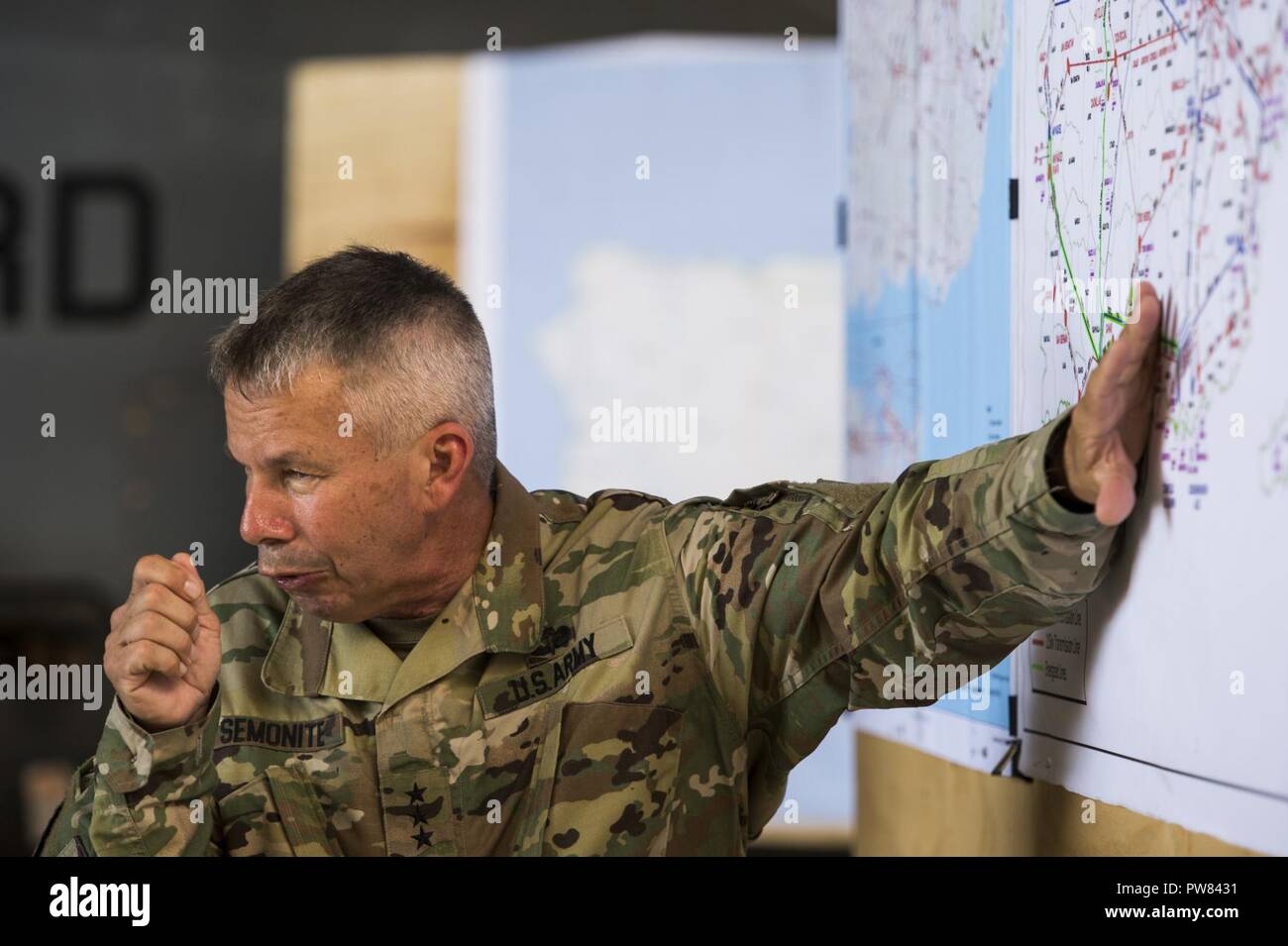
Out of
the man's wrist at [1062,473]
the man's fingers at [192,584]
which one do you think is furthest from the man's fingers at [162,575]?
the man's wrist at [1062,473]

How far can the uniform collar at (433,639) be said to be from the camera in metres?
1.63

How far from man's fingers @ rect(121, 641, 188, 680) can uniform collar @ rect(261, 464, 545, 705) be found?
0.77ft

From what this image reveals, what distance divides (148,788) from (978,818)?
3.20ft

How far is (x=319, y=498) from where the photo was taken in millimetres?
1589

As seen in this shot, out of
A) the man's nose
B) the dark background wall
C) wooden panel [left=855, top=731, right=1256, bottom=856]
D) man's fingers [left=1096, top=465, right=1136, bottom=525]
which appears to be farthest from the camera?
the dark background wall

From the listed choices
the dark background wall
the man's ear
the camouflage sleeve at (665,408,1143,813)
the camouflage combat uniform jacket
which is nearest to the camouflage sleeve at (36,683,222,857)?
the camouflage combat uniform jacket

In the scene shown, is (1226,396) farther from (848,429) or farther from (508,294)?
(508,294)

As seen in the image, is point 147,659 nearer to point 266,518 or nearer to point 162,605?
point 162,605

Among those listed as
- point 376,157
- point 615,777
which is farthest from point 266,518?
point 376,157

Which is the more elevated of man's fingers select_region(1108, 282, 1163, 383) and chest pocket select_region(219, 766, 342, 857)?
man's fingers select_region(1108, 282, 1163, 383)

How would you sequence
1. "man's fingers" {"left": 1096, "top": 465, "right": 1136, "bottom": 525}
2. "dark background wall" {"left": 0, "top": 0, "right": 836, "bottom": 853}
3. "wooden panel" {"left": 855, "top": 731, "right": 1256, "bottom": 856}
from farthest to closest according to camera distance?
1. "dark background wall" {"left": 0, "top": 0, "right": 836, "bottom": 853}
2. "wooden panel" {"left": 855, "top": 731, "right": 1256, "bottom": 856}
3. "man's fingers" {"left": 1096, "top": 465, "right": 1136, "bottom": 525}

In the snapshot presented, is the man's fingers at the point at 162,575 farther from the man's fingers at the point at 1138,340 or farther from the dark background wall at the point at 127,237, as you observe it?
the dark background wall at the point at 127,237

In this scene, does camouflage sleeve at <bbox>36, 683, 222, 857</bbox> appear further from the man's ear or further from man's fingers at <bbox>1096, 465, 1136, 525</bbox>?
man's fingers at <bbox>1096, 465, 1136, 525</bbox>

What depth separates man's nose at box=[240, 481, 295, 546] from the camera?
5.17 ft
